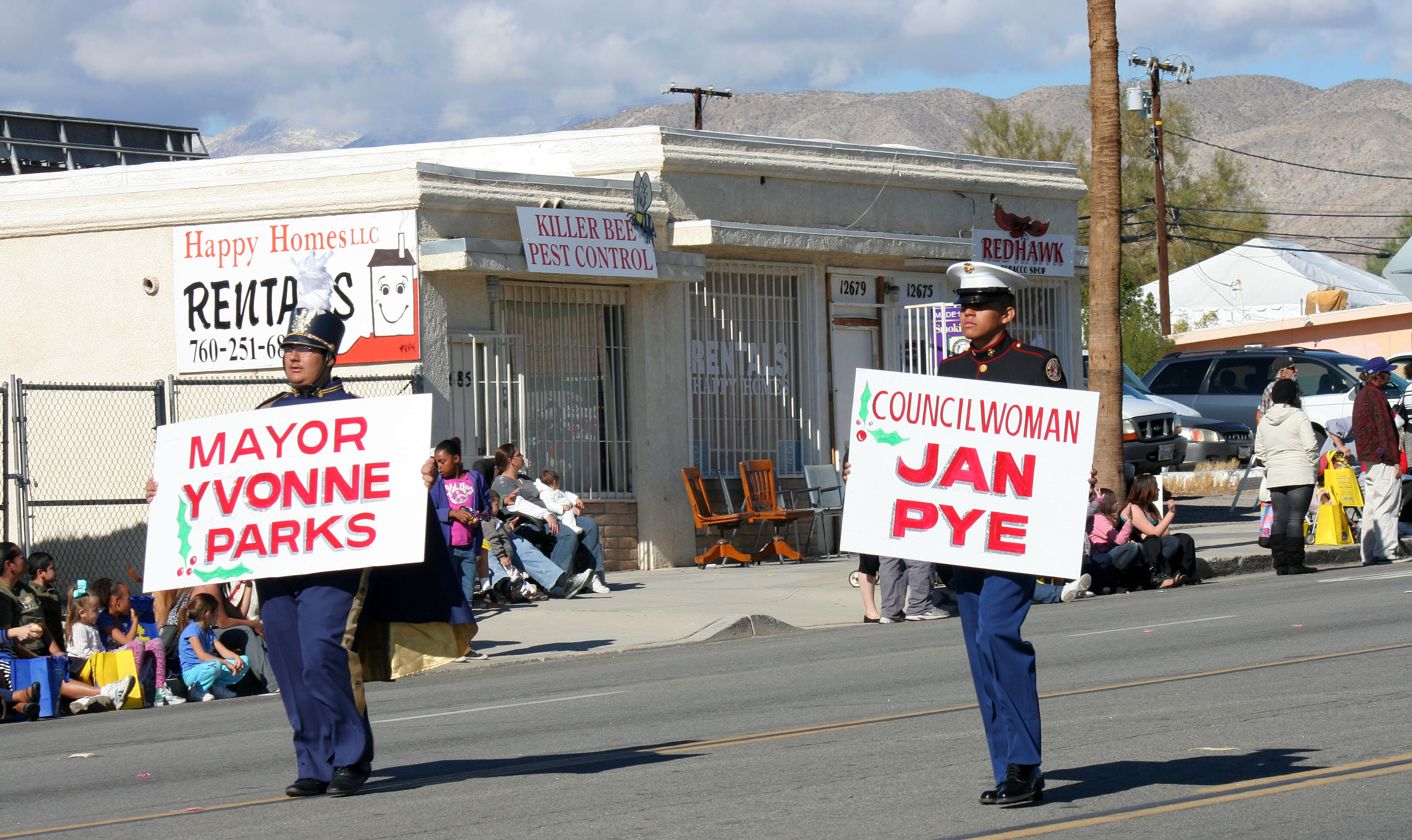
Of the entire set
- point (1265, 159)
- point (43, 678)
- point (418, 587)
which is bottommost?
point (43, 678)

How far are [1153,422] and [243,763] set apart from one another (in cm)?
1959

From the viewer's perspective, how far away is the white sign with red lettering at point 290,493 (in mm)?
7062

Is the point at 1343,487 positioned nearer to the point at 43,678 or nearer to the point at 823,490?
the point at 823,490

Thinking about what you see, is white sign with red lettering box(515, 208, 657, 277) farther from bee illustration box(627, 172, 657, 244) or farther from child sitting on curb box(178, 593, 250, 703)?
Answer: child sitting on curb box(178, 593, 250, 703)

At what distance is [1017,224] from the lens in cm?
2320

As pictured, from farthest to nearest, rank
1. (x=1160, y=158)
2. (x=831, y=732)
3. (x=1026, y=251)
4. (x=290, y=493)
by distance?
(x=1160, y=158), (x=1026, y=251), (x=831, y=732), (x=290, y=493)

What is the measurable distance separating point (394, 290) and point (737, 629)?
5.30m

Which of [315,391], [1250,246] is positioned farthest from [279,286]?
[1250,246]

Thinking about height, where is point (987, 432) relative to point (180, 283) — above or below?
below

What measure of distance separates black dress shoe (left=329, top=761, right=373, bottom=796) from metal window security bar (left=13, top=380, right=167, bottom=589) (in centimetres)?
1175

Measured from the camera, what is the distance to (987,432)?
6.79 m

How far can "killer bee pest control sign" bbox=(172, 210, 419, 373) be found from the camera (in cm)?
1720

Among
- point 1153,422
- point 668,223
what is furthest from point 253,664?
point 1153,422

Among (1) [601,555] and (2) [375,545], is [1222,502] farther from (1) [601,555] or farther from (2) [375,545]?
(2) [375,545]
